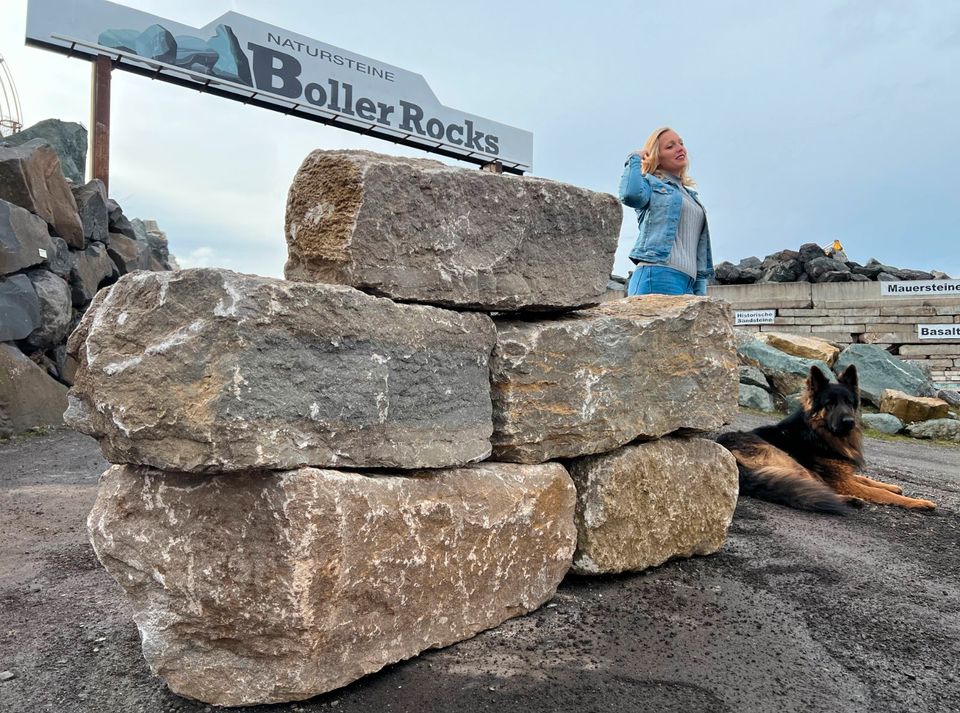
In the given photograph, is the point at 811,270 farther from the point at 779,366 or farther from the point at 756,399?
the point at 756,399

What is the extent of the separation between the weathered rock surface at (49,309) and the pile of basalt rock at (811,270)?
13.7 metres

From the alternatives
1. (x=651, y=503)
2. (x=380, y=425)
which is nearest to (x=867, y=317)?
(x=651, y=503)

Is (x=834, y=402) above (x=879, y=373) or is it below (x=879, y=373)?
below

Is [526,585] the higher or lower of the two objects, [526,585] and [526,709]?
the higher

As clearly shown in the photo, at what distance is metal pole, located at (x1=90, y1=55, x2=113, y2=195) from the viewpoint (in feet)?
31.9

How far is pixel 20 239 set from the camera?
Result: 26.0 ft

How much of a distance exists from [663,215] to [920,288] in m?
12.7

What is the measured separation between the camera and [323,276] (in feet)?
8.06

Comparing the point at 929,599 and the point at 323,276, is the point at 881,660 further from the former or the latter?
the point at 323,276

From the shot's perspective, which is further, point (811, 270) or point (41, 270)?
point (811, 270)

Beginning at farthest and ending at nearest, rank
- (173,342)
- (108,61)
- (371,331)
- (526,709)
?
(108,61), (371,331), (526,709), (173,342)

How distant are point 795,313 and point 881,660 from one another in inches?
532

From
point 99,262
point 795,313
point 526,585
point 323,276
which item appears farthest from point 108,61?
point 795,313

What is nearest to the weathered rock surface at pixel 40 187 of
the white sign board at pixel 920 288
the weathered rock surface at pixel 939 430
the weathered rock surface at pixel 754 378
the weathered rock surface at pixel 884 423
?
the weathered rock surface at pixel 754 378
